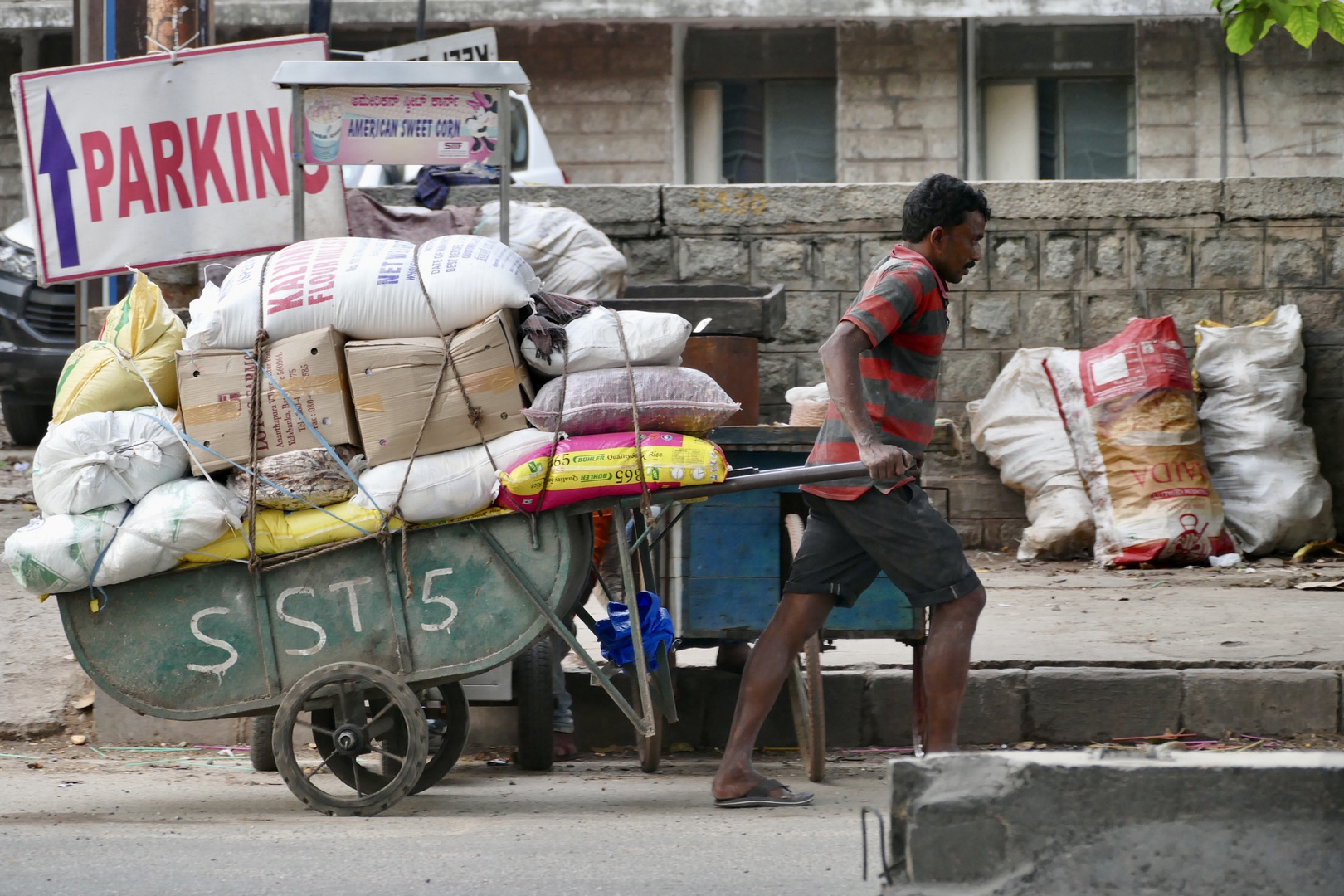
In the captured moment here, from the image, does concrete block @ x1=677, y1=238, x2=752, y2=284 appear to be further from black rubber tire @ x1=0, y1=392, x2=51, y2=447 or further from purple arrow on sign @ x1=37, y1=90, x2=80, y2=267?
black rubber tire @ x1=0, y1=392, x2=51, y2=447

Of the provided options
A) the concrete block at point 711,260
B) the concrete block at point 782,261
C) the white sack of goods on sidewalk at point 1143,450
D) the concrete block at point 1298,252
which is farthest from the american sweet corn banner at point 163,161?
the concrete block at point 1298,252

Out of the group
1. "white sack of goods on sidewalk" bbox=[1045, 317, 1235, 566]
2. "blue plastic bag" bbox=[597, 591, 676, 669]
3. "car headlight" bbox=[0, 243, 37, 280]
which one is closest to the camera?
"blue plastic bag" bbox=[597, 591, 676, 669]

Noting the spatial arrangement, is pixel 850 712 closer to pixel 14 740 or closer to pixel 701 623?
pixel 701 623

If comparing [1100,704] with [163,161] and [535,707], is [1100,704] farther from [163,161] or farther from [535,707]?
[163,161]

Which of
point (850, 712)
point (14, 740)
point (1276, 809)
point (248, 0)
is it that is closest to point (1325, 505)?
point (850, 712)

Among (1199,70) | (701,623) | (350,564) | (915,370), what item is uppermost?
(1199,70)

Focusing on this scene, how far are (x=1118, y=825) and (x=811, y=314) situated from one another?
5.28 m

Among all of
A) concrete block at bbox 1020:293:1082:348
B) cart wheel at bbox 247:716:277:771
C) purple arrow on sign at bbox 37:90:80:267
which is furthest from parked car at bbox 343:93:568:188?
cart wheel at bbox 247:716:277:771

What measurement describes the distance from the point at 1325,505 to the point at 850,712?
355 cm

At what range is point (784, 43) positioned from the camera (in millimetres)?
14555

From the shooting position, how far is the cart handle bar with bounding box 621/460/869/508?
393 cm

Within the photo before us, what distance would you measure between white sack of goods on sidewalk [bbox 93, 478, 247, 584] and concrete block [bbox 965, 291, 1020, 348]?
477cm

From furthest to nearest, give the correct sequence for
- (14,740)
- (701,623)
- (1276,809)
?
(14,740)
(701,623)
(1276,809)

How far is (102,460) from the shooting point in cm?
393
